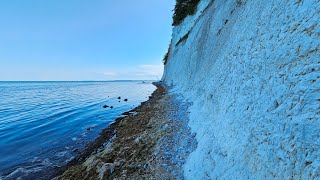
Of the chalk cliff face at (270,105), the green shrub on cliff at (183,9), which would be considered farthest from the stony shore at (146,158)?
the green shrub on cliff at (183,9)

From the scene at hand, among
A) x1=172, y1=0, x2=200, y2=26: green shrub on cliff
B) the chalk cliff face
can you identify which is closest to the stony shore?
the chalk cliff face

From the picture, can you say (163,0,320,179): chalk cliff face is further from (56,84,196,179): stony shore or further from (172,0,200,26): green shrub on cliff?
(172,0,200,26): green shrub on cliff

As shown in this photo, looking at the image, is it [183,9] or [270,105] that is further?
[183,9]

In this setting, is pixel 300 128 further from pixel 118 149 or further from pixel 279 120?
pixel 118 149

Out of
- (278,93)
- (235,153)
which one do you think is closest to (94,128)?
(235,153)

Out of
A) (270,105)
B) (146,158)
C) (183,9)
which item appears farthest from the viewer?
(183,9)

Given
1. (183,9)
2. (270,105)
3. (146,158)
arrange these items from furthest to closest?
(183,9) < (146,158) < (270,105)

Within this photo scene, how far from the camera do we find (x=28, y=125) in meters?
16.0

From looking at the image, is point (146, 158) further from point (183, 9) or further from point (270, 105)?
point (183, 9)

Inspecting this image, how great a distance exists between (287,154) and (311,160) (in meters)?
0.39

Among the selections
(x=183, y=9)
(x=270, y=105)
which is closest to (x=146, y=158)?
(x=270, y=105)

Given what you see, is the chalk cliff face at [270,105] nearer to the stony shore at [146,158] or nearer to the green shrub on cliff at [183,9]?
the stony shore at [146,158]

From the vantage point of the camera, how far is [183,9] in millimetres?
28328

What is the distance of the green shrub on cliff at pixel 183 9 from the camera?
78.0ft
